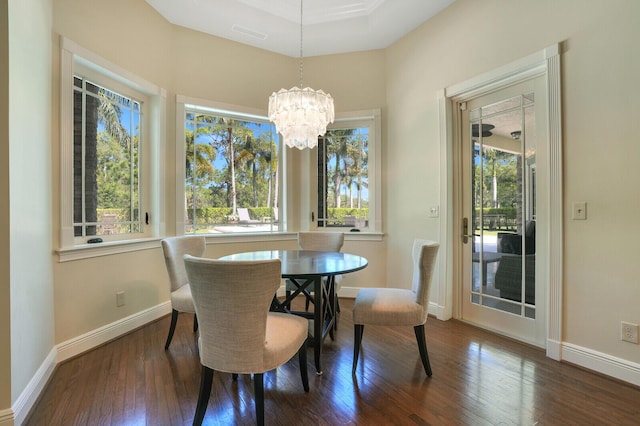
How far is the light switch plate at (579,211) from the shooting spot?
220cm

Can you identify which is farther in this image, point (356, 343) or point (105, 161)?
point (105, 161)

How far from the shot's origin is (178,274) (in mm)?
2633

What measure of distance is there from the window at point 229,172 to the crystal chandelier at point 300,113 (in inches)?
49.6

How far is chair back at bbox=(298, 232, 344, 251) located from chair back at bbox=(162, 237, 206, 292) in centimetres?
107

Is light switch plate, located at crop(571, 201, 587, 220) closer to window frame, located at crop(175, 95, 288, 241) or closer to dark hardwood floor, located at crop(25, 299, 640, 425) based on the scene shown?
dark hardwood floor, located at crop(25, 299, 640, 425)

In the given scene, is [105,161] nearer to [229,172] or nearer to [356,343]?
[229,172]

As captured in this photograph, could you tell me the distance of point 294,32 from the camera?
366 cm

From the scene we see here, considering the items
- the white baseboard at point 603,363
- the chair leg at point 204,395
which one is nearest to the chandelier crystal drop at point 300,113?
the chair leg at point 204,395

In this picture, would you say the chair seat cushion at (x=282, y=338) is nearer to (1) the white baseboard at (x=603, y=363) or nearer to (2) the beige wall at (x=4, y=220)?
(2) the beige wall at (x=4, y=220)

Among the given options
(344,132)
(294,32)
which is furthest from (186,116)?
(344,132)

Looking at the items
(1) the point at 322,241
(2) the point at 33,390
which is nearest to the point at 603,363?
(1) the point at 322,241

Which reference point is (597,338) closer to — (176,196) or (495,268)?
(495,268)

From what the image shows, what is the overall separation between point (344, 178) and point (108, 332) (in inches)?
117

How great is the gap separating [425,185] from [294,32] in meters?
2.35
